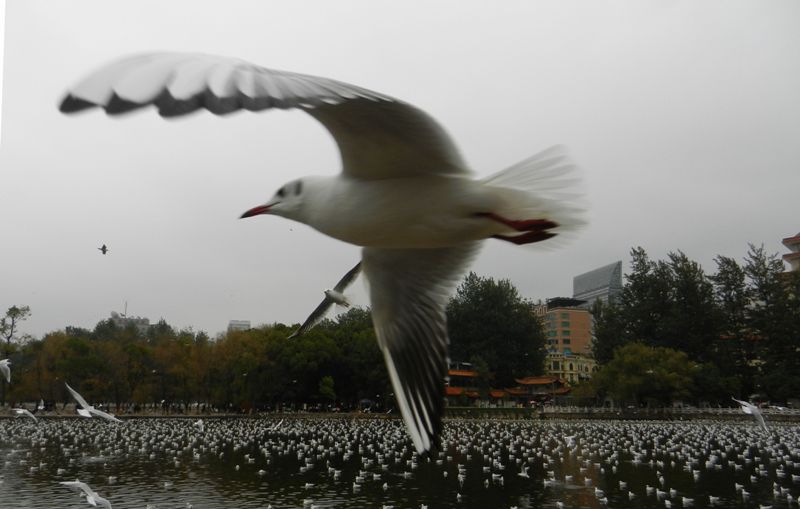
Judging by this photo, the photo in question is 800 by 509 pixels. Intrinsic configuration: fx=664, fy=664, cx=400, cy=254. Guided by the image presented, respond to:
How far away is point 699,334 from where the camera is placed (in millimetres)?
47312

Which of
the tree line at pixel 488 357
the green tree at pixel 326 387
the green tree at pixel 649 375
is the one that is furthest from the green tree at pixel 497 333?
the green tree at pixel 326 387

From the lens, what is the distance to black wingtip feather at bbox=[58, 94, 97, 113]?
1109 millimetres

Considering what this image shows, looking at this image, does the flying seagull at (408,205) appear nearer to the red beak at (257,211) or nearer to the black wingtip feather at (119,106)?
the red beak at (257,211)

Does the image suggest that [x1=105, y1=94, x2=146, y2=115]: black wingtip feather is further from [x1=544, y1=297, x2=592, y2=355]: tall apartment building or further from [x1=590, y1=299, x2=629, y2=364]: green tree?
[x1=544, y1=297, x2=592, y2=355]: tall apartment building

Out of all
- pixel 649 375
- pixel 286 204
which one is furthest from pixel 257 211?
pixel 649 375

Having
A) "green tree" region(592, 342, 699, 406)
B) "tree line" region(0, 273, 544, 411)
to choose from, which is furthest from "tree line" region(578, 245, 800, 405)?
"tree line" region(0, 273, 544, 411)

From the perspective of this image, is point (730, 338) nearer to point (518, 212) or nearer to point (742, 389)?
point (742, 389)

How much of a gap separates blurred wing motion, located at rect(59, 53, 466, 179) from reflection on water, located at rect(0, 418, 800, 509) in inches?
577

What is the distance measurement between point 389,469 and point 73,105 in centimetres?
2081

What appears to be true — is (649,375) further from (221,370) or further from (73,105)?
(73,105)

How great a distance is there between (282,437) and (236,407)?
17.1 metres

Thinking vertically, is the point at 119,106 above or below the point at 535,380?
below

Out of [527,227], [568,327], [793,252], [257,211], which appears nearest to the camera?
[257,211]

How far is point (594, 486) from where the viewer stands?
17.9 m
